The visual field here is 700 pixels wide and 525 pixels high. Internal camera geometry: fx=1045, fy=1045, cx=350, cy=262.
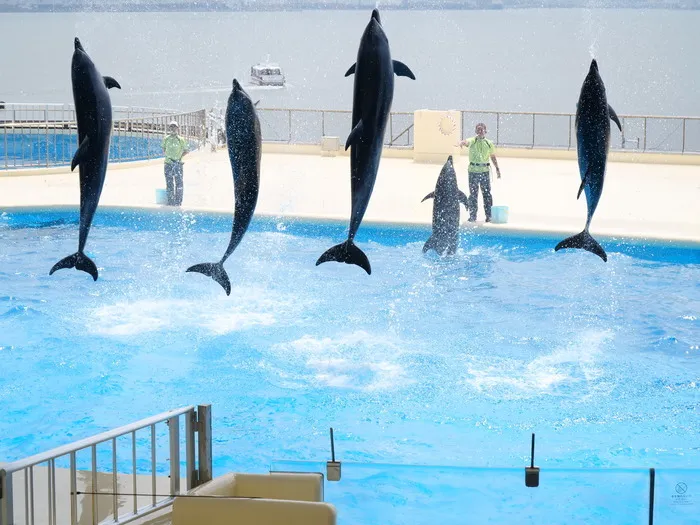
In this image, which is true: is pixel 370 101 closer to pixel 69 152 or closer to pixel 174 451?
pixel 174 451

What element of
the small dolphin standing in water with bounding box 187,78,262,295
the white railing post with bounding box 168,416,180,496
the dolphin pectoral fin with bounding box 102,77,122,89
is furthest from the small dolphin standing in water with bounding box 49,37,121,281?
the white railing post with bounding box 168,416,180,496

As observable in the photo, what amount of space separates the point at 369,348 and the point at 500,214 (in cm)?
485

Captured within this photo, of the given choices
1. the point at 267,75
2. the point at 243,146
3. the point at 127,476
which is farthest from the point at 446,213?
the point at 267,75

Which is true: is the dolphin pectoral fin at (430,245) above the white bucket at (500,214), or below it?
below

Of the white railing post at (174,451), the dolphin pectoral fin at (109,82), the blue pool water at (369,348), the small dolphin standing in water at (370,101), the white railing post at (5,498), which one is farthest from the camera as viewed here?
the blue pool water at (369,348)

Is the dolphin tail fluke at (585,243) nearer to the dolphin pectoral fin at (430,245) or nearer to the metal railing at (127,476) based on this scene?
the metal railing at (127,476)

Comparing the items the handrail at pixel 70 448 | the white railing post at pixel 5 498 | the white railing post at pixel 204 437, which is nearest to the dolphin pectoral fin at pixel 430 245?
Answer: the white railing post at pixel 204 437

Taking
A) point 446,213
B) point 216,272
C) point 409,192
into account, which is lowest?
point 216,272

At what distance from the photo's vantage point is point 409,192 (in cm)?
1636

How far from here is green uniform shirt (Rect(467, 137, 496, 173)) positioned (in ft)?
45.6

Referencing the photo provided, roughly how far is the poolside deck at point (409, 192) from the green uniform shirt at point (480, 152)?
0.73m

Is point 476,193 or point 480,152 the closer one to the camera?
point 480,152

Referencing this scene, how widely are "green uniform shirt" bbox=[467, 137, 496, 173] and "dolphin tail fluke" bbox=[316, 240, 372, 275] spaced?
968 cm

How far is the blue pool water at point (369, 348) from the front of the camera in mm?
7578
